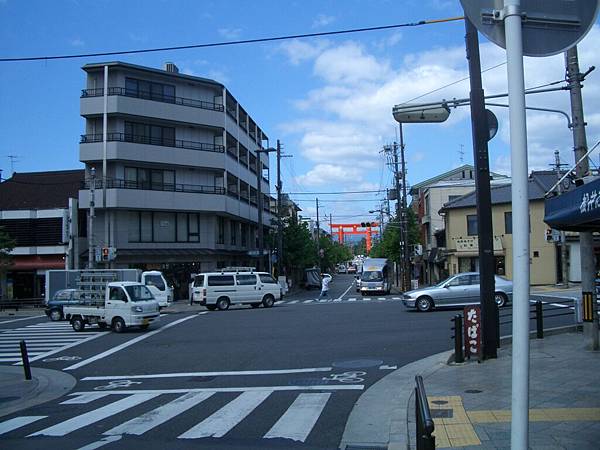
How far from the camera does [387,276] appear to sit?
50438mm

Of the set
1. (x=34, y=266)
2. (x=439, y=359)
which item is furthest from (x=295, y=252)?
(x=439, y=359)

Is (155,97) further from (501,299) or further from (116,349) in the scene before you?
(501,299)

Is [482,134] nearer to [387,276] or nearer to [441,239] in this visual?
[387,276]

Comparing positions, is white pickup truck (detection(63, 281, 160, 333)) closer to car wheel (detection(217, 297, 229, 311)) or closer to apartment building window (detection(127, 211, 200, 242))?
car wheel (detection(217, 297, 229, 311))

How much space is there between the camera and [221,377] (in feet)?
42.9

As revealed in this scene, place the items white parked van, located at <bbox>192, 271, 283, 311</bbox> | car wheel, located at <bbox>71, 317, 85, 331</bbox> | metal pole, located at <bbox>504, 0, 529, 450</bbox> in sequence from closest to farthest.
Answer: metal pole, located at <bbox>504, 0, 529, 450</bbox> → car wheel, located at <bbox>71, 317, 85, 331</bbox> → white parked van, located at <bbox>192, 271, 283, 311</bbox>

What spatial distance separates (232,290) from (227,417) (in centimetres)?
2397

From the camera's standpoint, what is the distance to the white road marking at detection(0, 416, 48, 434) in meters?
9.19

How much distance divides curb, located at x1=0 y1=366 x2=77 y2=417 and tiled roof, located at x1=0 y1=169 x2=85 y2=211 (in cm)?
3274

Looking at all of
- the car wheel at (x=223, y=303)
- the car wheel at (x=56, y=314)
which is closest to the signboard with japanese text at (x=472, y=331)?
the car wheel at (x=223, y=303)

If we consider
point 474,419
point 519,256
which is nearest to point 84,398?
point 474,419

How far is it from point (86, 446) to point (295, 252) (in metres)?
52.9

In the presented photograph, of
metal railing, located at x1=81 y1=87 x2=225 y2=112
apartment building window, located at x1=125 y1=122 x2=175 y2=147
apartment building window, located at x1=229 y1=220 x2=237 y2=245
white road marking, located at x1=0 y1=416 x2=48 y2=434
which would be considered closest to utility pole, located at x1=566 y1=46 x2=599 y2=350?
white road marking, located at x1=0 y1=416 x2=48 y2=434

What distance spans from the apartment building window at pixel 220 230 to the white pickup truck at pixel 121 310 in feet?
81.2
